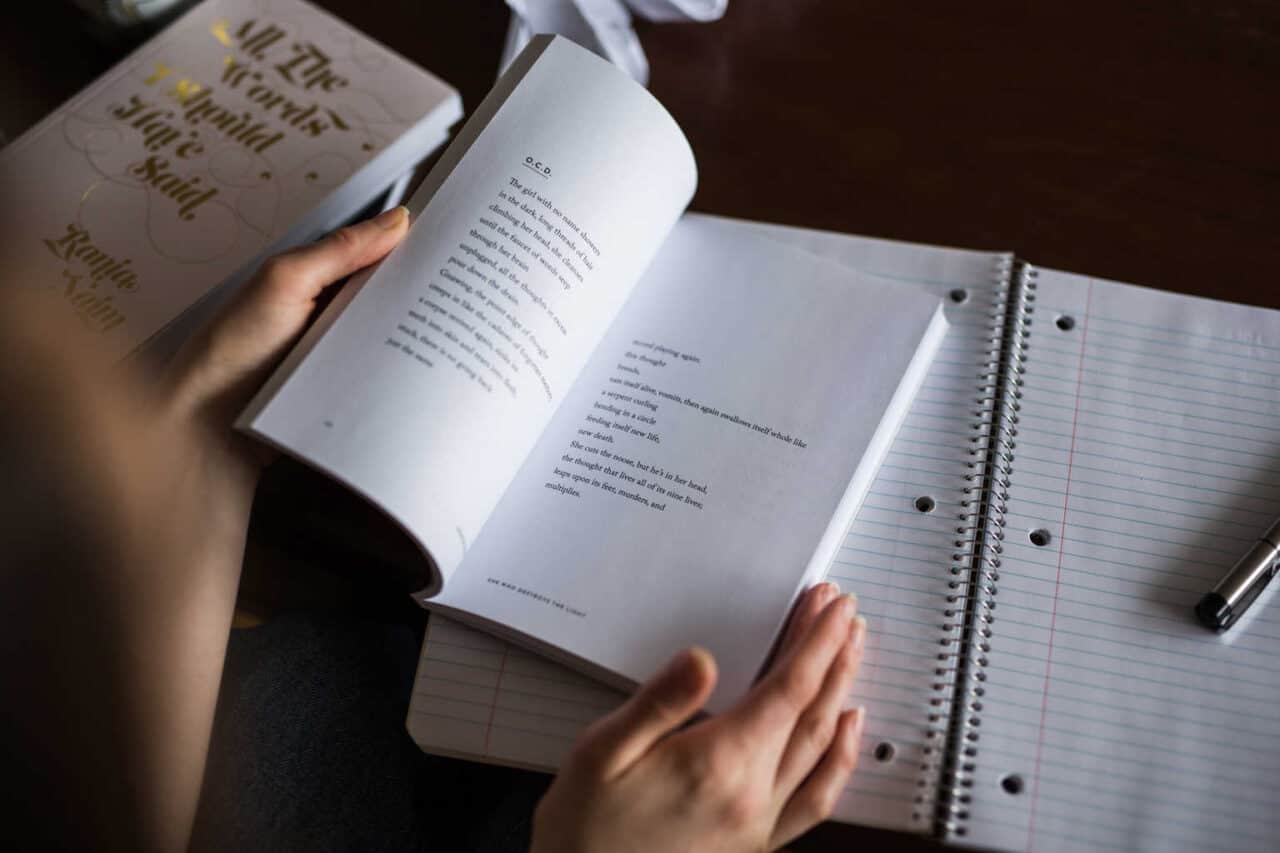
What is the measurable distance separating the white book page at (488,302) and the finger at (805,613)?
0.20 metres

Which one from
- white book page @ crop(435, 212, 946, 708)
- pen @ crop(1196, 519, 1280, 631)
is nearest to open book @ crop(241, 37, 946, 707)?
white book page @ crop(435, 212, 946, 708)

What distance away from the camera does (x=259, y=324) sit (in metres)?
0.69

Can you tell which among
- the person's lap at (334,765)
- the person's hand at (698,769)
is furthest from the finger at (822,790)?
the person's lap at (334,765)

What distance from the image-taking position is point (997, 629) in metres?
0.68

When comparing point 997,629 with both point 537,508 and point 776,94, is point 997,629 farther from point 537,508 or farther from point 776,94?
point 776,94

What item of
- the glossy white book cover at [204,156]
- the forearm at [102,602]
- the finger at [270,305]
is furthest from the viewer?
the glossy white book cover at [204,156]

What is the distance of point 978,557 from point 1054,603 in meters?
0.05

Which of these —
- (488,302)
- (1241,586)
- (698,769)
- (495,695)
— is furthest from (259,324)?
(1241,586)

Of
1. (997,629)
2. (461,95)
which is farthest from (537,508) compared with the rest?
(461,95)

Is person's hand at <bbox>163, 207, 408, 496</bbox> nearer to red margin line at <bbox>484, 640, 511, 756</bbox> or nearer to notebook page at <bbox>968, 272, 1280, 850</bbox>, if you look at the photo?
red margin line at <bbox>484, 640, 511, 756</bbox>

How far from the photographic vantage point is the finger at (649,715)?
0.58 m

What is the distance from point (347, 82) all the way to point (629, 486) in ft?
1.47

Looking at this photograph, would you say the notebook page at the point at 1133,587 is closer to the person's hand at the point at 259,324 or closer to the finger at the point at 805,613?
the finger at the point at 805,613

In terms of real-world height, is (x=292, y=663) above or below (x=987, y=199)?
below
